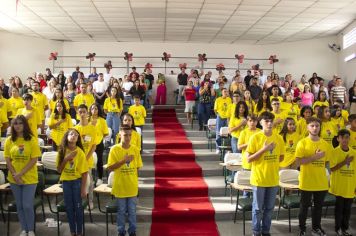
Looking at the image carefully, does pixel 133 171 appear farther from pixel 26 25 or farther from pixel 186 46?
pixel 186 46

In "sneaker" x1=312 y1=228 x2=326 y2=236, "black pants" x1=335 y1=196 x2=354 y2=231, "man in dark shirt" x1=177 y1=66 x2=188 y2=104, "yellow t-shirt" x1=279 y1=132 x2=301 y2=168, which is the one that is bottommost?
"sneaker" x1=312 y1=228 x2=326 y2=236

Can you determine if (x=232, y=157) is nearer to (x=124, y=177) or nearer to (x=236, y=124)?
(x=236, y=124)

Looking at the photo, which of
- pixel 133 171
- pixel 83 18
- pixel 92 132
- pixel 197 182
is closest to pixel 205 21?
pixel 83 18

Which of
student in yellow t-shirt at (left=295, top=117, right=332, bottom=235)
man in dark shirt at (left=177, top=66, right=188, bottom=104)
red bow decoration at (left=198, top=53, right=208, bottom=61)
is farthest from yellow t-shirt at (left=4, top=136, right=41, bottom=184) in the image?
red bow decoration at (left=198, top=53, right=208, bottom=61)

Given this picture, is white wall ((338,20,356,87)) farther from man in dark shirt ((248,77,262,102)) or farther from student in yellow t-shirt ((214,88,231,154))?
student in yellow t-shirt ((214,88,231,154))

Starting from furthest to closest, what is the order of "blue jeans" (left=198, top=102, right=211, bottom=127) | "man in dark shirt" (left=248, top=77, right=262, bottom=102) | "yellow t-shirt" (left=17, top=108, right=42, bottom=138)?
"blue jeans" (left=198, top=102, right=211, bottom=127) → "man in dark shirt" (left=248, top=77, right=262, bottom=102) → "yellow t-shirt" (left=17, top=108, right=42, bottom=138)

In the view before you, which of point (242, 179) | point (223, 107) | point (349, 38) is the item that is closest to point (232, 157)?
point (242, 179)

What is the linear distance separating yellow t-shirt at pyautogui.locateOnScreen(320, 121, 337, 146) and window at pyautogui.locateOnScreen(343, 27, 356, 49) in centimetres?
734

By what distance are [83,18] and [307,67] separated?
391 inches

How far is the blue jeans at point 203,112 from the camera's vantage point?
12.1 m

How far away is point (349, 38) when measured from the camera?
15125mm

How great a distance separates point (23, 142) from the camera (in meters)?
5.86

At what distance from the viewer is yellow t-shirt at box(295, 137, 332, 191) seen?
604 centimetres

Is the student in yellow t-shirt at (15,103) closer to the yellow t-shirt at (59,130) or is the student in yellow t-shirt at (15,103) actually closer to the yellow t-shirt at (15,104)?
the yellow t-shirt at (15,104)
